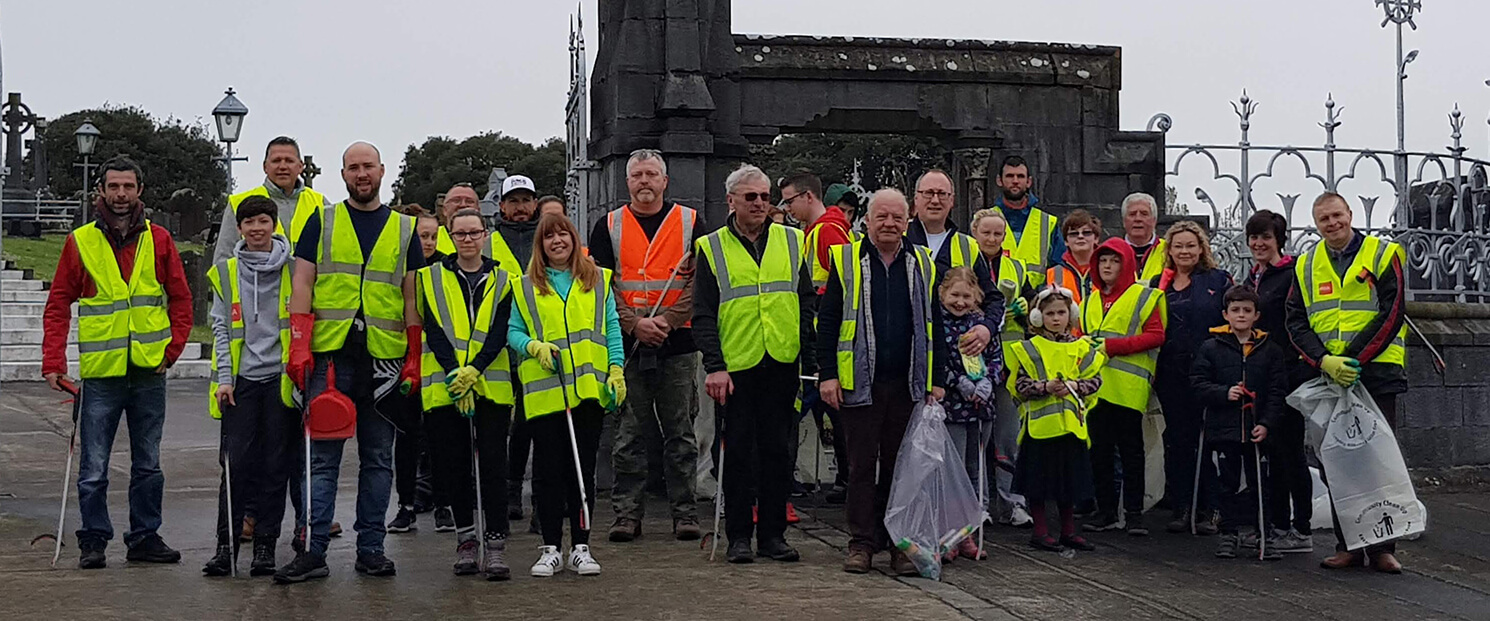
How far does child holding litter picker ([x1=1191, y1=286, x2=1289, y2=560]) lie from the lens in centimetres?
879

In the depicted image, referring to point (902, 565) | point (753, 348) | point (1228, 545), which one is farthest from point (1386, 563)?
point (753, 348)

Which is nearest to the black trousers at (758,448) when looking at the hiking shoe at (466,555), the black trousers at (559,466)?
the black trousers at (559,466)

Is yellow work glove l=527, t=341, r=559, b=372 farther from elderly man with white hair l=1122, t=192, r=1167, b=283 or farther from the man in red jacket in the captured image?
elderly man with white hair l=1122, t=192, r=1167, b=283

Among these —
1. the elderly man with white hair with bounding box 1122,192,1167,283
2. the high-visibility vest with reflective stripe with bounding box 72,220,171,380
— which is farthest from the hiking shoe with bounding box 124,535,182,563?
the elderly man with white hair with bounding box 1122,192,1167,283

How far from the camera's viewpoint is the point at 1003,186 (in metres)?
10.1

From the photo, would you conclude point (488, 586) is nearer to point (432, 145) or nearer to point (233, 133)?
point (233, 133)

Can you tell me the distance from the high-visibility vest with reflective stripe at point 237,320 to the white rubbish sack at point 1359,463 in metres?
4.67

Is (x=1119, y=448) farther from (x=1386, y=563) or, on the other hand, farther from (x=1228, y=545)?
(x=1386, y=563)

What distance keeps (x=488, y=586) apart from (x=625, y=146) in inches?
201

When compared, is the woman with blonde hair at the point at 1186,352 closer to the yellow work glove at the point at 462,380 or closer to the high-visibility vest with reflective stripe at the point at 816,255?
the high-visibility vest with reflective stripe at the point at 816,255

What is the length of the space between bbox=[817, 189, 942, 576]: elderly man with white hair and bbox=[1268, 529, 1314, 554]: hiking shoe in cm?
213

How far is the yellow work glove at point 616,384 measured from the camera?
7.77 metres

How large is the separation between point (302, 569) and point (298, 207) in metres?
1.60

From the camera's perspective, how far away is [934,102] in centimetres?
1406
